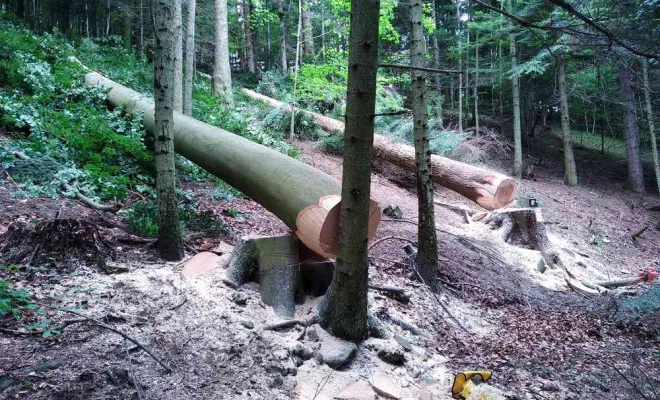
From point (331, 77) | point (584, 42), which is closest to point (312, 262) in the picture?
point (584, 42)

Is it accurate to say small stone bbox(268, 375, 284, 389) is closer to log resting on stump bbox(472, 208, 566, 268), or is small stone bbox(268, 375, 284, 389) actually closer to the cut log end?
the cut log end

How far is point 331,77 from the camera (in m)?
13.2

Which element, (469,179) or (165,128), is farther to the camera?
(469,179)

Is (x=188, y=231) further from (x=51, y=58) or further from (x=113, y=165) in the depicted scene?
(x=51, y=58)

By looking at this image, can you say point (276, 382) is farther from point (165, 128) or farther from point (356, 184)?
point (165, 128)

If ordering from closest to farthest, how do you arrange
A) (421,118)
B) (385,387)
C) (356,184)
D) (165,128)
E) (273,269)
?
(385,387) → (356,184) → (273,269) → (165,128) → (421,118)

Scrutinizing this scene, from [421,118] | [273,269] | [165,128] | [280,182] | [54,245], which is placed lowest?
[273,269]

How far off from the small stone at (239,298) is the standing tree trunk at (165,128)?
39.3 inches

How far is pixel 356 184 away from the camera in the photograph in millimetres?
3350

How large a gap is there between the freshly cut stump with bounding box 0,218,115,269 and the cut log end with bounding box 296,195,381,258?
6.18 ft

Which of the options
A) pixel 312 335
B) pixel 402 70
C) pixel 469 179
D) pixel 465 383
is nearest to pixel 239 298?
pixel 312 335

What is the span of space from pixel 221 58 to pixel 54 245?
11.5 meters

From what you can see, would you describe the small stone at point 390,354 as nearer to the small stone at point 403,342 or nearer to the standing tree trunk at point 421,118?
the small stone at point 403,342

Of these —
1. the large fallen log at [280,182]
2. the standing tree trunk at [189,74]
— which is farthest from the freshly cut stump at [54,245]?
the standing tree trunk at [189,74]
